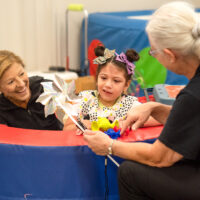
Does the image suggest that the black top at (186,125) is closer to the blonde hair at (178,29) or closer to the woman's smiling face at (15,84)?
the blonde hair at (178,29)

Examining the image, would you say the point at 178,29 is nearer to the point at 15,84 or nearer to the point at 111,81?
the point at 111,81

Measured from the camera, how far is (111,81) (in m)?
1.71

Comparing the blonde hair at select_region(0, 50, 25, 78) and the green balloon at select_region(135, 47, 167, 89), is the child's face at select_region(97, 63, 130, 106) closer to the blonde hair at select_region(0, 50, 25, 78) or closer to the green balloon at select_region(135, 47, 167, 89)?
the blonde hair at select_region(0, 50, 25, 78)

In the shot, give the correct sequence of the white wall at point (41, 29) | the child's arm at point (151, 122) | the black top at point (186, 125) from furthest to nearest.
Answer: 1. the white wall at point (41, 29)
2. the child's arm at point (151, 122)
3. the black top at point (186, 125)

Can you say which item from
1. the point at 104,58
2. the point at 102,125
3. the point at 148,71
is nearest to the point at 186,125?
the point at 102,125

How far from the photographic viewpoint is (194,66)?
1170 millimetres

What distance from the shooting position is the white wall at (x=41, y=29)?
324 centimetres

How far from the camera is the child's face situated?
1708mm

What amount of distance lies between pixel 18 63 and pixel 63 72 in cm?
181

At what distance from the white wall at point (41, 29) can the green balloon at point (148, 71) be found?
1.10 m

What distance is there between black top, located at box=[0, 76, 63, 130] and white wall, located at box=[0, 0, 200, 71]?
1.59 meters

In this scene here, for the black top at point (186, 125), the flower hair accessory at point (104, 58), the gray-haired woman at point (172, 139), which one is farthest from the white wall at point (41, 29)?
the black top at point (186, 125)

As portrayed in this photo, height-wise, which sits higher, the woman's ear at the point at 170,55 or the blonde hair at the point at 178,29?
the blonde hair at the point at 178,29

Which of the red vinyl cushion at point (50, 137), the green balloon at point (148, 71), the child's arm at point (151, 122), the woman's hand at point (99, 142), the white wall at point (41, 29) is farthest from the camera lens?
the white wall at point (41, 29)
